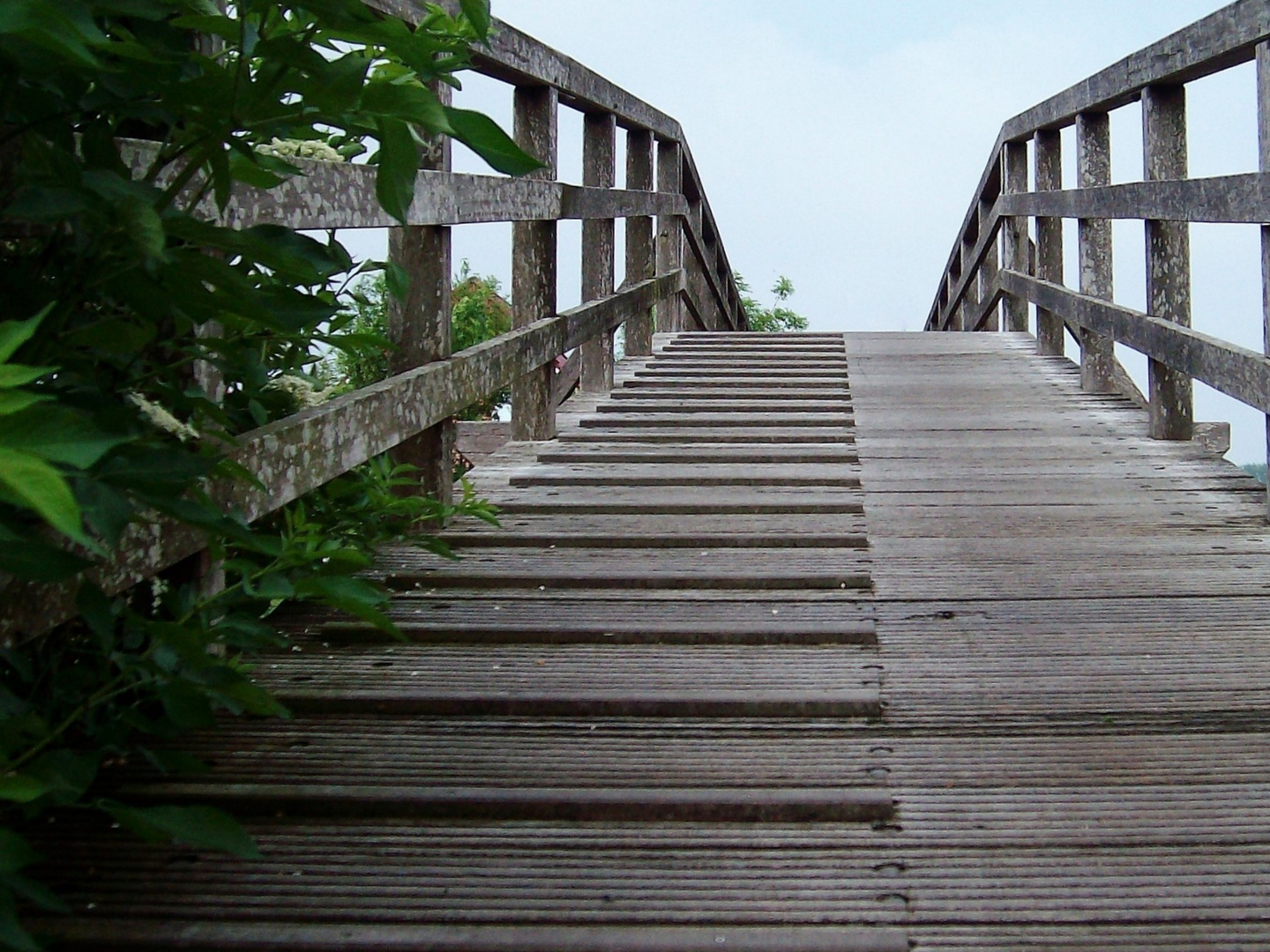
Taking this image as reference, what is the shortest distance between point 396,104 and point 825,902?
0.94 metres

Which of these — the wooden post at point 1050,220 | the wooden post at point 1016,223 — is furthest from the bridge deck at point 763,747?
the wooden post at point 1016,223

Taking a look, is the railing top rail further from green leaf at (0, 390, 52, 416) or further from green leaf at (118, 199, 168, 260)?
green leaf at (0, 390, 52, 416)

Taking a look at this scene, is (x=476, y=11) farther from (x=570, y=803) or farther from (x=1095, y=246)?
(x=1095, y=246)

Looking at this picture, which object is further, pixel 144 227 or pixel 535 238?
pixel 535 238

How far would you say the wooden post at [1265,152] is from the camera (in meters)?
3.32

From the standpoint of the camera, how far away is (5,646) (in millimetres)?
1484

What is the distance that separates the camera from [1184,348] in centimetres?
394

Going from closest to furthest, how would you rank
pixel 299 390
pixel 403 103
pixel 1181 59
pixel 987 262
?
pixel 403 103, pixel 299 390, pixel 1181 59, pixel 987 262

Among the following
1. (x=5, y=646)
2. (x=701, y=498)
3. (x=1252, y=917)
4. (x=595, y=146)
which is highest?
(x=595, y=146)

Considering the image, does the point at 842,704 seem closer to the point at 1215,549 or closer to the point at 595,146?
the point at 1215,549

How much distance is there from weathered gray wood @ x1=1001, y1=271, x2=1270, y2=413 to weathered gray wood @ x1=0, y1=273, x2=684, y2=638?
176cm

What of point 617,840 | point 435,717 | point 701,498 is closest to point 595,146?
point 701,498

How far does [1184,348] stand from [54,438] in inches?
139

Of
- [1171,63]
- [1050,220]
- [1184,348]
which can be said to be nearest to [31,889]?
[1184,348]
